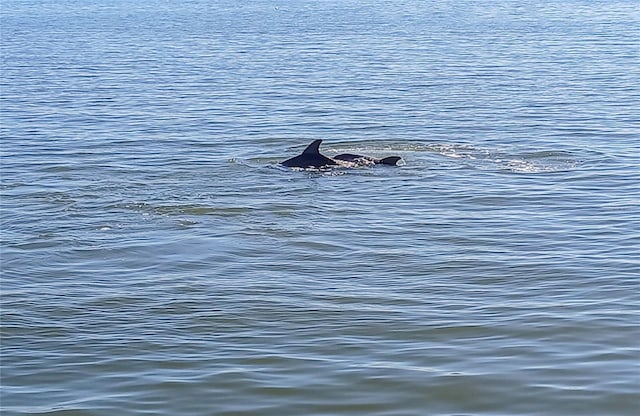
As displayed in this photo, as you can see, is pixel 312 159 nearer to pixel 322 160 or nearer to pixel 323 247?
pixel 322 160

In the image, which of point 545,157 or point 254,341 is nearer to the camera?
point 254,341

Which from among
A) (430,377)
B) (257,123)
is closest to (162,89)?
(257,123)

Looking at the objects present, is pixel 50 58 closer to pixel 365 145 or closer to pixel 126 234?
pixel 365 145

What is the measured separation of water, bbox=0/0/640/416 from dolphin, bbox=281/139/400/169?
0.31 m

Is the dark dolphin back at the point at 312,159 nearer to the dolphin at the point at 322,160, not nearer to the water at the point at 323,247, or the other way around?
the dolphin at the point at 322,160

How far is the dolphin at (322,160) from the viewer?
59.9 ft

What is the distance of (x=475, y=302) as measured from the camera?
1079 centimetres

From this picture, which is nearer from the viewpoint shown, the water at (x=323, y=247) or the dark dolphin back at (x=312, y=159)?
the water at (x=323, y=247)

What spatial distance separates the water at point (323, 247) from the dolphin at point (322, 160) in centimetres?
31

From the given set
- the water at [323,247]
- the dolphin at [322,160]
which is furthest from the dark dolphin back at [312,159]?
the water at [323,247]

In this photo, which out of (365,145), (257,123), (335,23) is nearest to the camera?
(365,145)

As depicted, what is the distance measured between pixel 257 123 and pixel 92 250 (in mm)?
11379

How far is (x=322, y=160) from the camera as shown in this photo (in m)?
18.3

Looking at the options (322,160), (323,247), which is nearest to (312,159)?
(322,160)
